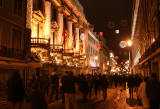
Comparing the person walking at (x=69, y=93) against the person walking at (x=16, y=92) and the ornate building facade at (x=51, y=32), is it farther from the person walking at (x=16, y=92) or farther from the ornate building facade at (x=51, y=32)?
the ornate building facade at (x=51, y=32)

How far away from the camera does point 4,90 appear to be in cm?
1661

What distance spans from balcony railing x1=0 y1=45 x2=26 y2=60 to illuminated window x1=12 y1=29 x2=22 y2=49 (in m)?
0.73

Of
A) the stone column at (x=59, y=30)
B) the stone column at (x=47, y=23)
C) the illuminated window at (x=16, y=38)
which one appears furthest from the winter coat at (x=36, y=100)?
the stone column at (x=59, y=30)

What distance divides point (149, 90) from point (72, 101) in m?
3.16

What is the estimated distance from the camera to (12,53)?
18.3 m

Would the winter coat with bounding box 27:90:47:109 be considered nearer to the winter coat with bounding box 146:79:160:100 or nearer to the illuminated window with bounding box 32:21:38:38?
the winter coat with bounding box 146:79:160:100

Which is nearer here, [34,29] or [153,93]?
[153,93]

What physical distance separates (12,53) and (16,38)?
2.43 m

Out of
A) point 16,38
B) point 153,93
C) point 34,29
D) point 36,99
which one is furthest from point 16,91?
point 34,29

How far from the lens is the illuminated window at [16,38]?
19589 mm

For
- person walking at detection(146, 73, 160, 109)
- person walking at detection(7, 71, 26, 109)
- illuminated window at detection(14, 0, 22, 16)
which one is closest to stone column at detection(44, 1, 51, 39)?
illuminated window at detection(14, 0, 22, 16)

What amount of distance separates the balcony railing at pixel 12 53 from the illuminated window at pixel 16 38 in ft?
2.40

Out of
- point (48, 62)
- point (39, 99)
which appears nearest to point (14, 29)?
point (48, 62)

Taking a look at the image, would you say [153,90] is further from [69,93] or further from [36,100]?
[36,100]
